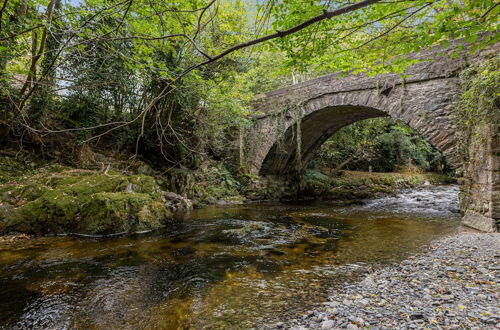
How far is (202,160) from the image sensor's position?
9.51 metres

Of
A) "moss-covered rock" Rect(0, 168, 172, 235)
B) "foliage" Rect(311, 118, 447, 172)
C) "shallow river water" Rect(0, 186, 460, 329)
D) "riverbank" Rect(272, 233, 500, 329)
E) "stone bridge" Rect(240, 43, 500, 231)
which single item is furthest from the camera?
"foliage" Rect(311, 118, 447, 172)

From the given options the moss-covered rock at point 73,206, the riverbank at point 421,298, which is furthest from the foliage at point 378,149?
the moss-covered rock at point 73,206

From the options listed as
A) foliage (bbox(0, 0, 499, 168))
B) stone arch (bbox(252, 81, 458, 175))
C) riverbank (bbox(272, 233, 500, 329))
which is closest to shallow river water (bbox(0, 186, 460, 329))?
riverbank (bbox(272, 233, 500, 329))

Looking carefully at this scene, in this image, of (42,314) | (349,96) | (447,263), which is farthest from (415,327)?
(349,96)

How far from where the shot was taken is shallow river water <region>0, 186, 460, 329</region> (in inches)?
84.5

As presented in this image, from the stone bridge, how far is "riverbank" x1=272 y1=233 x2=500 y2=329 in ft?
7.45

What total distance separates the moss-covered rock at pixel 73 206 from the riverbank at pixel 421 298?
365 centimetres

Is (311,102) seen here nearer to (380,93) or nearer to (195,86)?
(380,93)

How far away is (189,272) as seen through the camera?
3.09 m

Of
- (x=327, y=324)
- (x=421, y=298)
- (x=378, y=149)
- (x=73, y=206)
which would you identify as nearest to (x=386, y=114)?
(x=378, y=149)

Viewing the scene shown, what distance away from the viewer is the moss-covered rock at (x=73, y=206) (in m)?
4.32

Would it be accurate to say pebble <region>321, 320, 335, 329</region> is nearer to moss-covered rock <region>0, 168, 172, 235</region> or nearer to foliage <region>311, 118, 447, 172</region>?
moss-covered rock <region>0, 168, 172, 235</region>

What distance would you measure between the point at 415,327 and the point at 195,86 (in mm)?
6317

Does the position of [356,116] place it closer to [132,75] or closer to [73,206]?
[132,75]
